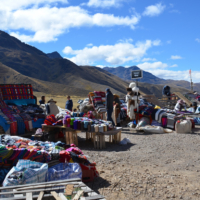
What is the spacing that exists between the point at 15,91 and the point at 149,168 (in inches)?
315

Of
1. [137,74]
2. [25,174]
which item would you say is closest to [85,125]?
[25,174]

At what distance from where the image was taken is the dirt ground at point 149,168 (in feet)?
13.6

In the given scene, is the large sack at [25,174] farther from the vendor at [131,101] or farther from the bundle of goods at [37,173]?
the vendor at [131,101]

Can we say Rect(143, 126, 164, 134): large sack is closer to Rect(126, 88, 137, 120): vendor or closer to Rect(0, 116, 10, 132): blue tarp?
Rect(126, 88, 137, 120): vendor

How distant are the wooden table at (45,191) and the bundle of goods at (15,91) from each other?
302 inches

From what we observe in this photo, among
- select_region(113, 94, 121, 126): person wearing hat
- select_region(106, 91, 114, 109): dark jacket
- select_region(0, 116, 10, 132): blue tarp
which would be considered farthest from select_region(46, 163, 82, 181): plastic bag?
select_region(113, 94, 121, 126): person wearing hat

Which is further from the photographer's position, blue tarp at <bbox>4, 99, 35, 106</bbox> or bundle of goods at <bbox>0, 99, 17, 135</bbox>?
blue tarp at <bbox>4, 99, 35, 106</bbox>

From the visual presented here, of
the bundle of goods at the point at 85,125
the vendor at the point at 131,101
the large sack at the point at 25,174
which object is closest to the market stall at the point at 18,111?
the bundle of goods at the point at 85,125

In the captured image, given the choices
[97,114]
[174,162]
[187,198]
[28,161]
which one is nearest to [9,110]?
[97,114]

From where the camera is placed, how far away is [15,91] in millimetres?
11273

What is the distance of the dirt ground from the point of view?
13.6ft

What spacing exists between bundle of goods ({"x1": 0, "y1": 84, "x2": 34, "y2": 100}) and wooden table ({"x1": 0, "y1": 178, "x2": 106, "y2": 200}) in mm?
7679

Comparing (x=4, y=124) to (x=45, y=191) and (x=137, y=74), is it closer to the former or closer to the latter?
(x=45, y=191)

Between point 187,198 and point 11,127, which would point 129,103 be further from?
point 187,198
